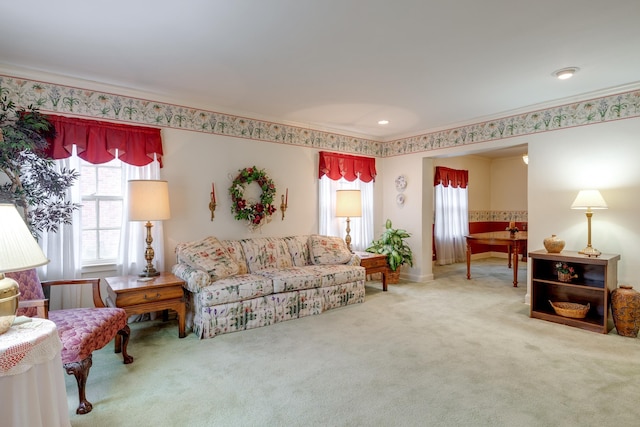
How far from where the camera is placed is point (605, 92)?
12.4ft

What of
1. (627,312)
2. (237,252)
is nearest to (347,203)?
(237,252)

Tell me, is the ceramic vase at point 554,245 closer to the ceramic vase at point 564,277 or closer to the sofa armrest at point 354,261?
the ceramic vase at point 564,277

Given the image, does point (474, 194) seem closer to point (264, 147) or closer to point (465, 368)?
point (264, 147)

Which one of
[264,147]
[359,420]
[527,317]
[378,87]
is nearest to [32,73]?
[264,147]

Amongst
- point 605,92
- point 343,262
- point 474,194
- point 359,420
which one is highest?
point 605,92

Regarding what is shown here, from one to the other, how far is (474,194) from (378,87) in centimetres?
575

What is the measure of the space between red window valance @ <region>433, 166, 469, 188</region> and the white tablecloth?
694 centimetres

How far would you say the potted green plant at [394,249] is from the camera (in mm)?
5434

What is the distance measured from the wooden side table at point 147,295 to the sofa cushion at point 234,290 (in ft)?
0.68

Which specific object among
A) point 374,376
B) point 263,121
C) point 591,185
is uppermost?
point 263,121

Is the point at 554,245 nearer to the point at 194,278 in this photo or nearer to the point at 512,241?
the point at 512,241

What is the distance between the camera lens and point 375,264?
5.05m

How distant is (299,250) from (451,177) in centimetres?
450

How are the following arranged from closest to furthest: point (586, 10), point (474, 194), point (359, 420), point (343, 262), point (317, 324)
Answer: point (359, 420)
point (586, 10)
point (317, 324)
point (343, 262)
point (474, 194)
